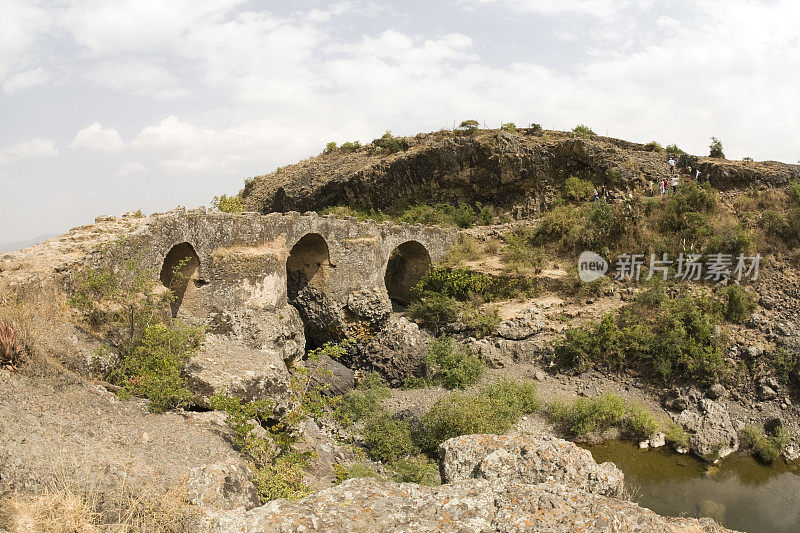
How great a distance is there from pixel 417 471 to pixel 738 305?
10654 mm

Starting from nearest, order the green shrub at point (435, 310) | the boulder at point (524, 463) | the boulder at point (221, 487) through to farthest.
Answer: the boulder at point (221, 487) → the boulder at point (524, 463) → the green shrub at point (435, 310)

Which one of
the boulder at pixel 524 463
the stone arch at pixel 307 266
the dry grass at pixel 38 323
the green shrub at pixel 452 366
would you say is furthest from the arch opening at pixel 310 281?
the boulder at pixel 524 463

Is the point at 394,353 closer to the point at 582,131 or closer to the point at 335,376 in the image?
the point at 335,376

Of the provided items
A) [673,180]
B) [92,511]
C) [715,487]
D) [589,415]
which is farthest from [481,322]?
[92,511]

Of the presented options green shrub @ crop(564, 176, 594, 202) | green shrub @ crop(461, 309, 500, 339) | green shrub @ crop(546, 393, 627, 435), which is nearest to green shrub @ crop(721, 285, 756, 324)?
green shrub @ crop(546, 393, 627, 435)

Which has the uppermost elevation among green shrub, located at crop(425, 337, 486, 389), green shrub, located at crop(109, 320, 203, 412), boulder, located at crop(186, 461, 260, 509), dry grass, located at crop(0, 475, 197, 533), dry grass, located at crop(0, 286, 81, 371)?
dry grass, located at crop(0, 286, 81, 371)

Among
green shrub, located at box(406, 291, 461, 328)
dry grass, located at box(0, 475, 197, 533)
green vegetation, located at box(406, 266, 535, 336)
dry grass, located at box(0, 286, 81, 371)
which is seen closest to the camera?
dry grass, located at box(0, 475, 197, 533)

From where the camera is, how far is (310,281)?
1595 cm

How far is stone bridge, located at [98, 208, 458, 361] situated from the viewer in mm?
11375

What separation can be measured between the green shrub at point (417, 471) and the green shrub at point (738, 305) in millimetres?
9840

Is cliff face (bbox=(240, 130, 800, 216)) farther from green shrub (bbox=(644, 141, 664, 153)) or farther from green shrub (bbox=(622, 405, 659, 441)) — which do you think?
green shrub (bbox=(622, 405, 659, 441))

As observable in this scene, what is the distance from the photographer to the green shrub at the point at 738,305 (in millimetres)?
15023

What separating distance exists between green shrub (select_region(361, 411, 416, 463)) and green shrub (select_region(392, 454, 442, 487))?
271mm

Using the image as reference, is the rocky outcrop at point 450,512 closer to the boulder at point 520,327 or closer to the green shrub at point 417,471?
the green shrub at point 417,471
